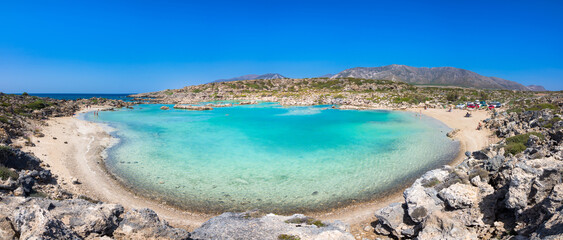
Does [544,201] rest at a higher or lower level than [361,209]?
higher

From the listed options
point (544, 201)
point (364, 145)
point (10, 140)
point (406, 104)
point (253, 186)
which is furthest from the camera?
point (406, 104)

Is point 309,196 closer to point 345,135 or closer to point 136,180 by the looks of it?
point 136,180

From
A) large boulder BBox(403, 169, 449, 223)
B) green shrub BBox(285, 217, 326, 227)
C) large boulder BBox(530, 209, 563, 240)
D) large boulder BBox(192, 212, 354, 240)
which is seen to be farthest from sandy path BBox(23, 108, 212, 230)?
large boulder BBox(530, 209, 563, 240)

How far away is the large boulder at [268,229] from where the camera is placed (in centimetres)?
679

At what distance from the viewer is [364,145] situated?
2211 cm

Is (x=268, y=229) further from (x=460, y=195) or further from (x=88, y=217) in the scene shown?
(x=460, y=195)

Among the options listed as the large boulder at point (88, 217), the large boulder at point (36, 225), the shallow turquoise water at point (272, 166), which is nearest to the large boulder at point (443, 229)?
the shallow turquoise water at point (272, 166)

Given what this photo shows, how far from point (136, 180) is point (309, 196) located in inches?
410

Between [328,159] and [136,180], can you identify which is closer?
[136,180]

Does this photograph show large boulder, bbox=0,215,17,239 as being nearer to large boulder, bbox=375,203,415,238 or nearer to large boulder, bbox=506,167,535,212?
large boulder, bbox=375,203,415,238

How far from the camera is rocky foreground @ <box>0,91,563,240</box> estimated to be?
15.6 ft

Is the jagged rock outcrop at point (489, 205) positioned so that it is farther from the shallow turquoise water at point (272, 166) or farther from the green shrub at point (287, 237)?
the shallow turquoise water at point (272, 166)

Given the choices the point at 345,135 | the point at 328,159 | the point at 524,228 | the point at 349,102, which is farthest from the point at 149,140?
the point at 349,102

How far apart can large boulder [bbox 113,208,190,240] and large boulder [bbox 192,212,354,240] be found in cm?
85
